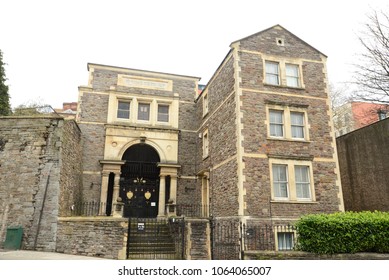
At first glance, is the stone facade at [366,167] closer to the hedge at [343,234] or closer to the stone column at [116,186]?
the hedge at [343,234]

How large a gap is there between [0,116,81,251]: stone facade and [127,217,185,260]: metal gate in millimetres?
3321

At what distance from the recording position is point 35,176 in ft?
45.2

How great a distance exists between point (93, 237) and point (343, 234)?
9.50m

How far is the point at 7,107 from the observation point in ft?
77.3

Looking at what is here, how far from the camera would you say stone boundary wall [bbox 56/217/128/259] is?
40.5 ft

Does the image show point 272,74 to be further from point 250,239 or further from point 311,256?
point 311,256

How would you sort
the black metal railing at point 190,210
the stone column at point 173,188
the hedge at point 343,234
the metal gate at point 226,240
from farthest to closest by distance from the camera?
the stone column at point 173,188
the black metal railing at point 190,210
the metal gate at point 226,240
the hedge at point 343,234

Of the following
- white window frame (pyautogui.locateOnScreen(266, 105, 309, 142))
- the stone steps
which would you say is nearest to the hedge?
white window frame (pyautogui.locateOnScreen(266, 105, 309, 142))

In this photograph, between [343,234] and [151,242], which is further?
[151,242]

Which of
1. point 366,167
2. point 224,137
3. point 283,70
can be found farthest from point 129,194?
point 366,167

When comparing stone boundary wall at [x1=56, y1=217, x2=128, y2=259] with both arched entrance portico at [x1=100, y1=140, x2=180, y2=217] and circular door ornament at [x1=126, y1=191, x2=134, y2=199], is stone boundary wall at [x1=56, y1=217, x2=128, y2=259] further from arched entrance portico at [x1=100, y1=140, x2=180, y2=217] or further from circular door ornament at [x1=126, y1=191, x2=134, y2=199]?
circular door ornament at [x1=126, y1=191, x2=134, y2=199]

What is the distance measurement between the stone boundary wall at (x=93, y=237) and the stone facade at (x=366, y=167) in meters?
13.5

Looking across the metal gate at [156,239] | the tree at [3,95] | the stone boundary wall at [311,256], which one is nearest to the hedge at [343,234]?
the stone boundary wall at [311,256]

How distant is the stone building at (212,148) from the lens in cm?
1356
